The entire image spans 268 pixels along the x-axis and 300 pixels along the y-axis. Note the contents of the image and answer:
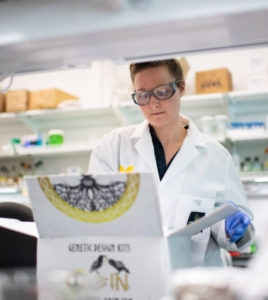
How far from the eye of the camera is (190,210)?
1318 millimetres

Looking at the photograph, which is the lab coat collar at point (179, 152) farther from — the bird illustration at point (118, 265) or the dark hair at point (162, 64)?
the bird illustration at point (118, 265)

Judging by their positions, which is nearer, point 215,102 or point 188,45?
point 188,45

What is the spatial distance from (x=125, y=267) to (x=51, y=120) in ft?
12.4

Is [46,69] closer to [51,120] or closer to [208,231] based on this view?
[208,231]

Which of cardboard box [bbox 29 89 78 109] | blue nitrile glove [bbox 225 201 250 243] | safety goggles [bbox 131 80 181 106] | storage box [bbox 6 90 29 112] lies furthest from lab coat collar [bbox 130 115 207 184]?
storage box [bbox 6 90 29 112]

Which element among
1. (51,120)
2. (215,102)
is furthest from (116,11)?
(51,120)

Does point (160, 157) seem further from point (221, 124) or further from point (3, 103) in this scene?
point (3, 103)

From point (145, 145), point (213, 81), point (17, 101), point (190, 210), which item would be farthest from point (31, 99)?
point (190, 210)

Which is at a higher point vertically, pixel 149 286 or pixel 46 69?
pixel 46 69

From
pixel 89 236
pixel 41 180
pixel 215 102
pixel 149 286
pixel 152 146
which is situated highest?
pixel 215 102

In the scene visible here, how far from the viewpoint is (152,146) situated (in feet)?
5.35

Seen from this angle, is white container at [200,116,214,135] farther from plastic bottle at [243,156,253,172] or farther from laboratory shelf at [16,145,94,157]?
laboratory shelf at [16,145,94,157]

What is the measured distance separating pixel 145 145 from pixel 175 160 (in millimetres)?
160

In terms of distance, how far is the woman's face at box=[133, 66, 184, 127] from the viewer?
1.43 meters
